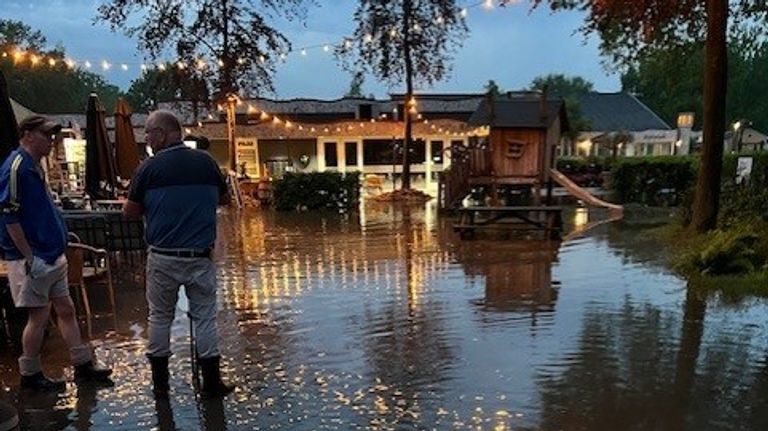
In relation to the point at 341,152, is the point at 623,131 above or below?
above

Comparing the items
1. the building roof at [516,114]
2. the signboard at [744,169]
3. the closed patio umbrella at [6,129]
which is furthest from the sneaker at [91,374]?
the building roof at [516,114]

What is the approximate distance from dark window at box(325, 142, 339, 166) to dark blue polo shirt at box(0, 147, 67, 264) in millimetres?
27775

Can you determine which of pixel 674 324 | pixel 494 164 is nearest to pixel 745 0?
pixel 494 164

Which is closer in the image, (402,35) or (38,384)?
(38,384)

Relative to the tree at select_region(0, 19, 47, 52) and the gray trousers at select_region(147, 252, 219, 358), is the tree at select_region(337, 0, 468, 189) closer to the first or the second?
the gray trousers at select_region(147, 252, 219, 358)

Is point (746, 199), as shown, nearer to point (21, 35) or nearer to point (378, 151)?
point (378, 151)

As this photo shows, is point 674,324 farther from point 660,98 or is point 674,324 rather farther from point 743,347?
point 660,98

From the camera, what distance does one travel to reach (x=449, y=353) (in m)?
5.29

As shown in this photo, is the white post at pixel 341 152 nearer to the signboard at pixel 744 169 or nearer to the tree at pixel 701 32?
the tree at pixel 701 32

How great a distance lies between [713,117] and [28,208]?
963cm

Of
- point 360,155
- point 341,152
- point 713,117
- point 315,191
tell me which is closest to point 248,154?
point 341,152

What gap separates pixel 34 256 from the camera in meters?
4.34

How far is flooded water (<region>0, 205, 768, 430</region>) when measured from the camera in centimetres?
406

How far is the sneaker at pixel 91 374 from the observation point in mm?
4699
